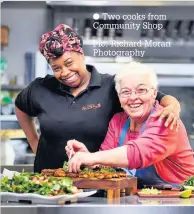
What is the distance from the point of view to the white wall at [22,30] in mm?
3223

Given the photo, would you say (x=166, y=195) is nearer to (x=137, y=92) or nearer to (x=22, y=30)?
(x=137, y=92)

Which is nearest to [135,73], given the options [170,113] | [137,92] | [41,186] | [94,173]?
[137,92]

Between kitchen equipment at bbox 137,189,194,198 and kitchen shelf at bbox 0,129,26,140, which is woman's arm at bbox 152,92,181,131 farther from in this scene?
kitchen shelf at bbox 0,129,26,140

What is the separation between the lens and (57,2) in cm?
354

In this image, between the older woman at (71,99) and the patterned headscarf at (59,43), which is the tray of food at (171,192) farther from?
the patterned headscarf at (59,43)

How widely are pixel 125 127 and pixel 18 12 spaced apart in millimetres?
974

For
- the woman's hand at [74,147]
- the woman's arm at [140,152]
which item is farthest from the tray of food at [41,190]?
the woman's hand at [74,147]

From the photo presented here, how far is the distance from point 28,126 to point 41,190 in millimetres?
829

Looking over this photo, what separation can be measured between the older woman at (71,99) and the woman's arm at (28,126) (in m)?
0.15

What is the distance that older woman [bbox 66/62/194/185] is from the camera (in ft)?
7.07

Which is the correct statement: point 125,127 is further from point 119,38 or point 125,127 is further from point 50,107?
point 119,38

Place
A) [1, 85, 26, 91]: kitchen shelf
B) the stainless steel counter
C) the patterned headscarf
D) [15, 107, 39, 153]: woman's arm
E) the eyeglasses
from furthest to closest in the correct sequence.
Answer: [1, 85, 26, 91]: kitchen shelf, [15, 107, 39, 153]: woman's arm, the patterned headscarf, the eyeglasses, the stainless steel counter

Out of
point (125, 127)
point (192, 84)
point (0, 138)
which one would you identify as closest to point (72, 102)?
point (125, 127)

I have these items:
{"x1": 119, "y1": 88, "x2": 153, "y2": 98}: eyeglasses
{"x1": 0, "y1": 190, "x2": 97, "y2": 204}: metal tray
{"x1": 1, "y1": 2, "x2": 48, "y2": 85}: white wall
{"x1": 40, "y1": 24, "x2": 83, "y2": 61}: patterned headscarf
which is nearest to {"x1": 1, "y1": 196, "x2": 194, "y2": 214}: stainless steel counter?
{"x1": 0, "y1": 190, "x2": 97, "y2": 204}: metal tray
